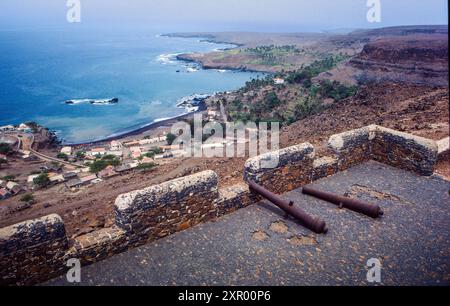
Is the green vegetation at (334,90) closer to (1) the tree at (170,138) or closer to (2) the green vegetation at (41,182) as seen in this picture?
(1) the tree at (170,138)

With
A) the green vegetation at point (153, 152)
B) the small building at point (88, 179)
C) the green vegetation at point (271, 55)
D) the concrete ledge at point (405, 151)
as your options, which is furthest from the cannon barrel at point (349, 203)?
the green vegetation at point (271, 55)

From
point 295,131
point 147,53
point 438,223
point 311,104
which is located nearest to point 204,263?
point 438,223

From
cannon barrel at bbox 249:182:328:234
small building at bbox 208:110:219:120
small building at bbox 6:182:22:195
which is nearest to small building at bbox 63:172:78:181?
small building at bbox 6:182:22:195

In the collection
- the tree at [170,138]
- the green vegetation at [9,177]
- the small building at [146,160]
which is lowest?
the green vegetation at [9,177]

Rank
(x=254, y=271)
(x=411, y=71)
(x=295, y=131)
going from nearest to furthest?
(x=254, y=271) < (x=295, y=131) < (x=411, y=71)

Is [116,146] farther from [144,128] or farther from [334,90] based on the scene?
[334,90]

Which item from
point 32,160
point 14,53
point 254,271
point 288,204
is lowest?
point 32,160
